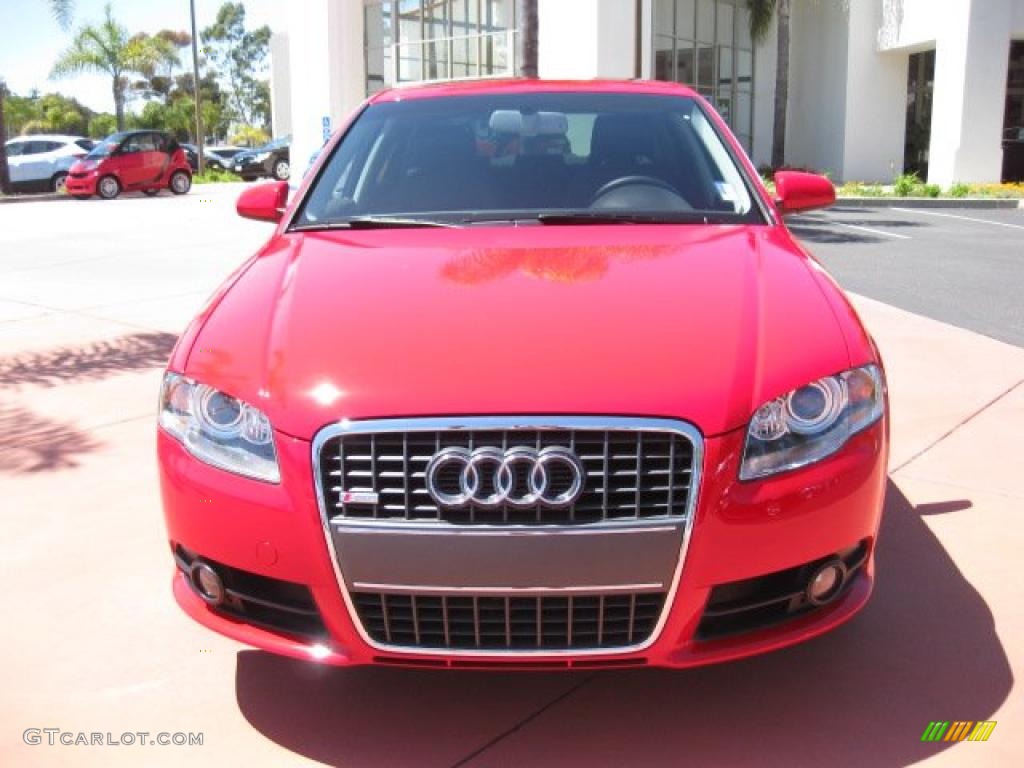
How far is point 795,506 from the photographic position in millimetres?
2404

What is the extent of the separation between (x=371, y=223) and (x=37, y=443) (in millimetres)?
2555

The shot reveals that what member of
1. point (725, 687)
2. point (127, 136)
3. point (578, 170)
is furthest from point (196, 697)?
→ point (127, 136)

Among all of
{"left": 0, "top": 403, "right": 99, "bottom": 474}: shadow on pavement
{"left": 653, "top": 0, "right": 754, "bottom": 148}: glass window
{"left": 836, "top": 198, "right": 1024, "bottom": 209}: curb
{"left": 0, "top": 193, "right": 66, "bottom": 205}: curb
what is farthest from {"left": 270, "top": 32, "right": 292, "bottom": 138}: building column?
{"left": 0, "top": 403, "right": 99, "bottom": 474}: shadow on pavement

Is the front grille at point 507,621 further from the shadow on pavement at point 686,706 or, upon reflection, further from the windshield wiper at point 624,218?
the windshield wiper at point 624,218

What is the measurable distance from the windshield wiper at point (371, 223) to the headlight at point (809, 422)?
140 cm

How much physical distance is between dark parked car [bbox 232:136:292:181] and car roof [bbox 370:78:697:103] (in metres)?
31.1

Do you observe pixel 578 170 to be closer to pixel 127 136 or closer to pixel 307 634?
pixel 307 634

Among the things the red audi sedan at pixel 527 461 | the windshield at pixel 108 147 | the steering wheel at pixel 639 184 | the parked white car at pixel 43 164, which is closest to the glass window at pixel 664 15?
the windshield at pixel 108 147

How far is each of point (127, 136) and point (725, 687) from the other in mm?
25428

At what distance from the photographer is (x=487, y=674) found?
2.93 m

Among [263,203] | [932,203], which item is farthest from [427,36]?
[263,203]

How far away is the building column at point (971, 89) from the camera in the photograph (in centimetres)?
2330

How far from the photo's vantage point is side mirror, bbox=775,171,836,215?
13.4 ft

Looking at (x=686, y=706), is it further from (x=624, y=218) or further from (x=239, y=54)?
(x=239, y=54)
